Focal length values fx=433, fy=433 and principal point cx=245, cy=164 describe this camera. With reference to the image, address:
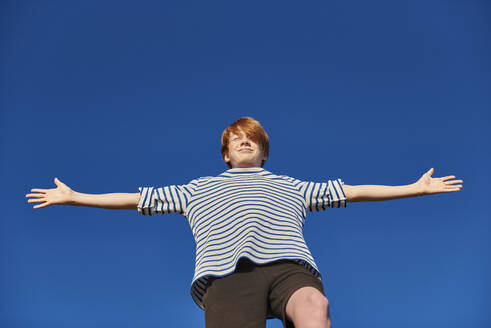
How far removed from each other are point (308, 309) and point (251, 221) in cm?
80

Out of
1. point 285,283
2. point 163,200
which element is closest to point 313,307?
point 285,283

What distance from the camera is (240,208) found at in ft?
10.9

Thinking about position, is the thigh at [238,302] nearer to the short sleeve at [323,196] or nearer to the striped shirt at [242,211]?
the striped shirt at [242,211]

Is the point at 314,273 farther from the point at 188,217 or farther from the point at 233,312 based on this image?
the point at 188,217

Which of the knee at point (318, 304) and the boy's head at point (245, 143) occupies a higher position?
the boy's head at point (245, 143)

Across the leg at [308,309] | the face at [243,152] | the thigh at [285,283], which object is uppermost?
the face at [243,152]

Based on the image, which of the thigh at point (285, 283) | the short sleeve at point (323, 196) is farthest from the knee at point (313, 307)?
the short sleeve at point (323, 196)

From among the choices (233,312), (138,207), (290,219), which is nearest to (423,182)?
Answer: (290,219)

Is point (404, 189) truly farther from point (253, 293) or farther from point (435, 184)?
point (253, 293)

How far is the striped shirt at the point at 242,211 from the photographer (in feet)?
10.3

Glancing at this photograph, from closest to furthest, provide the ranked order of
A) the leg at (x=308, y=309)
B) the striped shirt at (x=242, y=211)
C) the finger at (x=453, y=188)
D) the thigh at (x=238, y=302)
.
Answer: the leg at (x=308, y=309) < the thigh at (x=238, y=302) < the striped shirt at (x=242, y=211) < the finger at (x=453, y=188)

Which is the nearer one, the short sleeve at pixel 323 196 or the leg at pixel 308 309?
the leg at pixel 308 309

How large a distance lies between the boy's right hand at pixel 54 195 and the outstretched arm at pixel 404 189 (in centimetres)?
233

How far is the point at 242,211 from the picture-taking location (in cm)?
331
